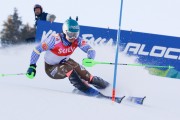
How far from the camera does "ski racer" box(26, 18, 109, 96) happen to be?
695 centimetres

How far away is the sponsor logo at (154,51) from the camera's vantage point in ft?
36.7

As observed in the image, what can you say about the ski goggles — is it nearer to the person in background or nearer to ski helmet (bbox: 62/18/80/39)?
ski helmet (bbox: 62/18/80/39)

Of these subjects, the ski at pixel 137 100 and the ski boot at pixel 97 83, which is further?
the ski boot at pixel 97 83

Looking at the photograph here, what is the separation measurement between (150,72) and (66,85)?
2.81 meters

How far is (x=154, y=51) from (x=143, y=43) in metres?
0.32

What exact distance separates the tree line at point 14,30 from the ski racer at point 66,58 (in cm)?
2291

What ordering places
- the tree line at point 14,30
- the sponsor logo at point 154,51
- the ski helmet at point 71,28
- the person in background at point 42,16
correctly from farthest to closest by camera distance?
1. the tree line at point 14,30
2. the sponsor logo at point 154,51
3. the person in background at point 42,16
4. the ski helmet at point 71,28

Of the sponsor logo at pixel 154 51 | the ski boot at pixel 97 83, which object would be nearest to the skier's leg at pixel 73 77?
the ski boot at pixel 97 83

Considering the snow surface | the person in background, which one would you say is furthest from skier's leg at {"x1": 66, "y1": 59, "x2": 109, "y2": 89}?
the person in background

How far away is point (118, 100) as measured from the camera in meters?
6.83

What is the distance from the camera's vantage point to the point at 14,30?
32844mm

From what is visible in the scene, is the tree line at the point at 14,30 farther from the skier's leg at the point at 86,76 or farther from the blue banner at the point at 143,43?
the skier's leg at the point at 86,76

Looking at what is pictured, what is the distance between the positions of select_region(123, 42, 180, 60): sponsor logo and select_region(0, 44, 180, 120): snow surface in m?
0.22

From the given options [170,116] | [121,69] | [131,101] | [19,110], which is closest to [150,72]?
[121,69]
